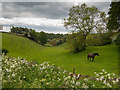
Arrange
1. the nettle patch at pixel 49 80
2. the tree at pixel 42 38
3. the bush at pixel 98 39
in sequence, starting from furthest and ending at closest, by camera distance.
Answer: the tree at pixel 42 38, the bush at pixel 98 39, the nettle patch at pixel 49 80

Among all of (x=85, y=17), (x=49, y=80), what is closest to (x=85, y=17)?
(x=85, y=17)

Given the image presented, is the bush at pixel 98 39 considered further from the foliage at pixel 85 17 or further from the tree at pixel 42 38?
the tree at pixel 42 38

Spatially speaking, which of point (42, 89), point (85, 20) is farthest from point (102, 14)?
point (42, 89)

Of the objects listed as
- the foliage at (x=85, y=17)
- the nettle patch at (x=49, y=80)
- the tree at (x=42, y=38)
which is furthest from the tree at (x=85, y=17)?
the tree at (x=42, y=38)

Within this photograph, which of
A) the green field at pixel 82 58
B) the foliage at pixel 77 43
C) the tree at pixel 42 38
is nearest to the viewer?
the green field at pixel 82 58

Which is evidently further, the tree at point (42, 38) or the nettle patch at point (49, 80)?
the tree at point (42, 38)

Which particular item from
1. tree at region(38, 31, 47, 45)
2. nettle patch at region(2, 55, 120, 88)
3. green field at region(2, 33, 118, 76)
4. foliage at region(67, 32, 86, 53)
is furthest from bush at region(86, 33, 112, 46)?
tree at region(38, 31, 47, 45)

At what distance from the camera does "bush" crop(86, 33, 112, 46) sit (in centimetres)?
2133

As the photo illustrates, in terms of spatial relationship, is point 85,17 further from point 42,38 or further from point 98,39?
point 42,38

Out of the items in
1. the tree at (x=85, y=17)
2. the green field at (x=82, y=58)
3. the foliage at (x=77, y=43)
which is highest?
the tree at (x=85, y=17)

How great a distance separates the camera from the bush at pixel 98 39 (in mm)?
21328

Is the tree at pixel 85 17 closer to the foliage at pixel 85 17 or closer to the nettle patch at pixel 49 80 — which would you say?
the foliage at pixel 85 17

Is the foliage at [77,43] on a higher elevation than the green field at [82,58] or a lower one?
higher

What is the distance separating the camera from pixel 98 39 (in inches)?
859
